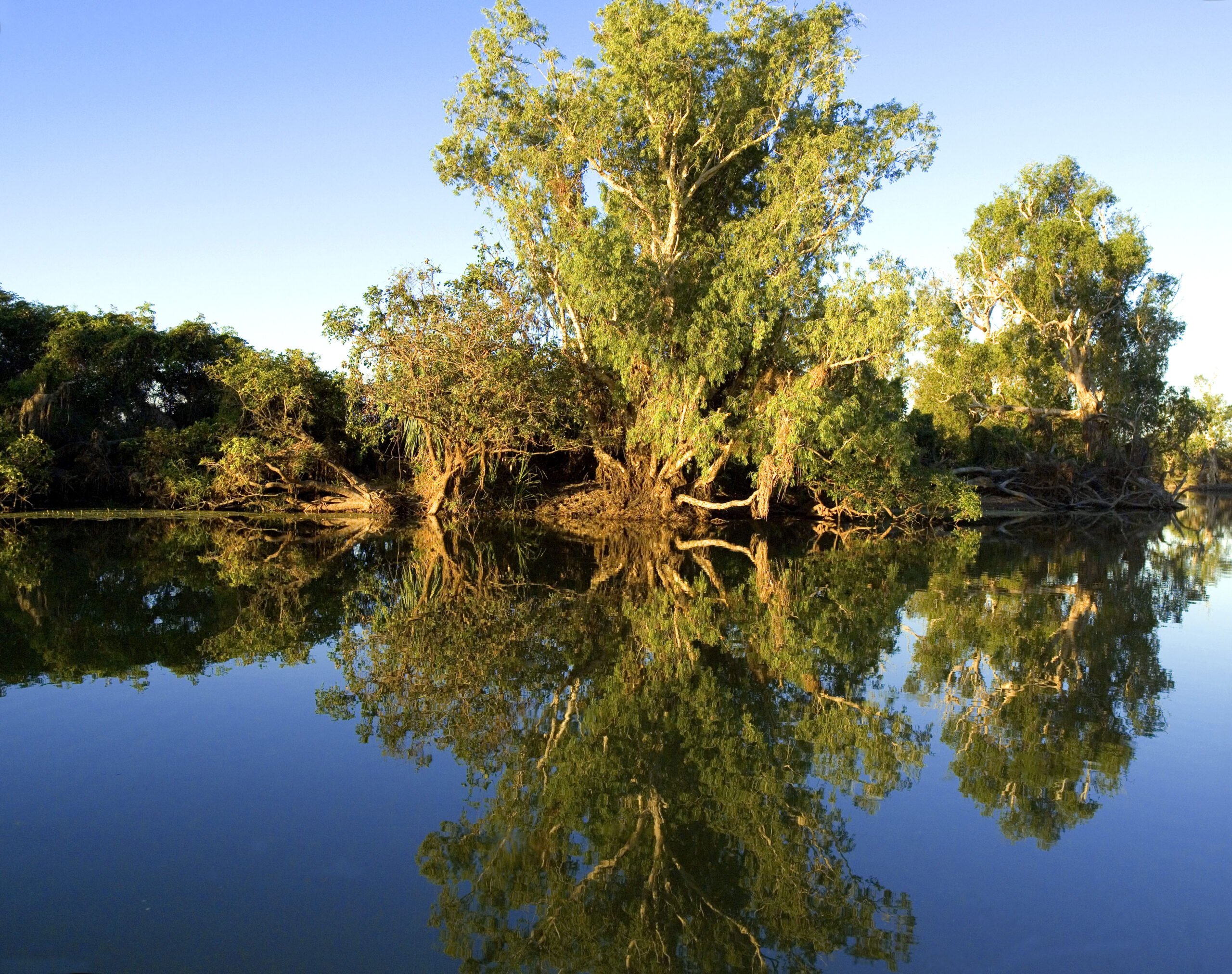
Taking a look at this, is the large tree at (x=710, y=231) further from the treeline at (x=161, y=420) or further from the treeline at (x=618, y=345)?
the treeline at (x=161, y=420)

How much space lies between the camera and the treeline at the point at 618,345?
1922cm

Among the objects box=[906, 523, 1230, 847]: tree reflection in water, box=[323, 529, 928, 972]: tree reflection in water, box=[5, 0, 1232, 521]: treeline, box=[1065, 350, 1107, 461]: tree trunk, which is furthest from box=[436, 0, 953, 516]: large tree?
box=[1065, 350, 1107, 461]: tree trunk

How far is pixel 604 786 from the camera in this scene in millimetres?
4617

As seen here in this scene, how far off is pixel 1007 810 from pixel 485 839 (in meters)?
2.60

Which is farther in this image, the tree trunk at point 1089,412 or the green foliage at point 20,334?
the tree trunk at point 1089,412

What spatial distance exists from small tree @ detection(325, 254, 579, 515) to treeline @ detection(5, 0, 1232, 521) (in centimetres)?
7

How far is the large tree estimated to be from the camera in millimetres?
18938

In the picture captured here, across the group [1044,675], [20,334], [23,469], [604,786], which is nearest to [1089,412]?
[1044,675]

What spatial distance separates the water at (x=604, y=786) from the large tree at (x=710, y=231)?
10.0 m

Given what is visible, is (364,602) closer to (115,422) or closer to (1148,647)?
(1148,647)

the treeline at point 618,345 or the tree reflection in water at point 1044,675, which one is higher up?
the treeline at point 618,345

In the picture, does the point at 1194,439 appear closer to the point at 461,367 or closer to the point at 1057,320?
the point at 1057,320

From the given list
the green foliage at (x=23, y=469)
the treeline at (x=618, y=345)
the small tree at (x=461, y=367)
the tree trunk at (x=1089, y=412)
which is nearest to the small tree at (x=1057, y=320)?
the tree trunk at (x=1089, y=412)

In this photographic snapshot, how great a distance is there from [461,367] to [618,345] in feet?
12.7
